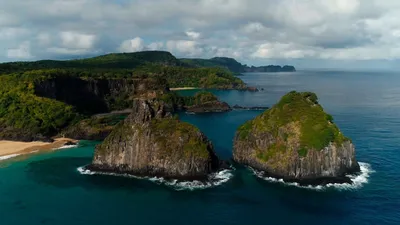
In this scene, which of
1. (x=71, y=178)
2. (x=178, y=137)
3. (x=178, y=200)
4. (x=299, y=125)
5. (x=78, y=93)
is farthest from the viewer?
(x=78, y=93)

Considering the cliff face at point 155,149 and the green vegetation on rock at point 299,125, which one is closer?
the green vegetation on rock at point 299,125

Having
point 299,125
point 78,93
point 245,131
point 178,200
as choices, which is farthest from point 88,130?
point 299,125

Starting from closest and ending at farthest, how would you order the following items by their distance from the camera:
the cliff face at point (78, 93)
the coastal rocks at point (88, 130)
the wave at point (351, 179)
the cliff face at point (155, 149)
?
the wave at point (351, 179) < the cliff face at point (155, 149) < the coastal rocks at point (88, 130) < the cliff face at point (78, 93)

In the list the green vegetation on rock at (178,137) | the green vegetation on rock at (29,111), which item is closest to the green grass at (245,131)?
the green vegetation on rock at (178,137)

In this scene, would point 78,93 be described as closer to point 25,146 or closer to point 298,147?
point 25,146

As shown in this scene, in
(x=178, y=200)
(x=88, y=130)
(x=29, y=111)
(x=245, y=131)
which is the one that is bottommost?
(x=178, y=200)

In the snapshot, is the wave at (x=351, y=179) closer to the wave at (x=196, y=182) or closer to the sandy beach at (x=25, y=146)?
the wave at (x=196, y=182)

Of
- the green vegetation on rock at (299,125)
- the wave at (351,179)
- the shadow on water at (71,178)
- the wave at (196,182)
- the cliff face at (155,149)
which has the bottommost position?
the shadow on water at (71,178)

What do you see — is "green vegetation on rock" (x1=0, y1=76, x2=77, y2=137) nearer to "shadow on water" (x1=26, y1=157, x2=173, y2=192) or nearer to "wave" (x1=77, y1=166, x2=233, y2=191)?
"shadow on water" (x1=26, y1=157, x2=173, y2=192)
